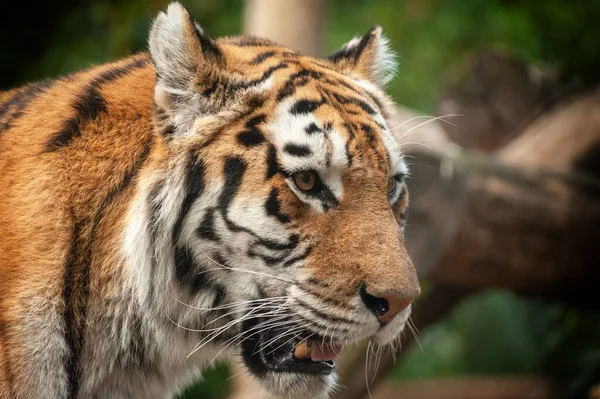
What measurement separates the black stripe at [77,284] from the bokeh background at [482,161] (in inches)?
83.9

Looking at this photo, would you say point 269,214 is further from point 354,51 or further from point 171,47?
point 354,51

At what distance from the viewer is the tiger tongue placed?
246 centimetres

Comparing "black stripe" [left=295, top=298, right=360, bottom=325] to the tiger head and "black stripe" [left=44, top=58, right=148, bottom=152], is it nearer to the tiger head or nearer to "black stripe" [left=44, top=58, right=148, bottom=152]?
the tiger head

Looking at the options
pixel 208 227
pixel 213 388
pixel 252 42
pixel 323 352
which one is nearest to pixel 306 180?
pixel 208 227

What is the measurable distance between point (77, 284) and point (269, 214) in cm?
58

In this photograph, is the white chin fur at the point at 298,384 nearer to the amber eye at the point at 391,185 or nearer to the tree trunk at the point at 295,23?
the amber eye at the point at 391,185

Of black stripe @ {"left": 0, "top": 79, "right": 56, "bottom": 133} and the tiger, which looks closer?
the tiger

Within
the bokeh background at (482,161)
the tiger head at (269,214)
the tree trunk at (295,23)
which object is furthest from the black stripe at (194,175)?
the tree trunk at (295,23)

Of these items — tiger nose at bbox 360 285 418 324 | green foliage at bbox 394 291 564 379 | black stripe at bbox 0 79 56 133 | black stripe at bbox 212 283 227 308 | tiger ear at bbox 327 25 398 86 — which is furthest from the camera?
green foliage at bbox 394 291 564 379

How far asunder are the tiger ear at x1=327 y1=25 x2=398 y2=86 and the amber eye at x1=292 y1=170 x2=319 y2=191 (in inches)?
25.9

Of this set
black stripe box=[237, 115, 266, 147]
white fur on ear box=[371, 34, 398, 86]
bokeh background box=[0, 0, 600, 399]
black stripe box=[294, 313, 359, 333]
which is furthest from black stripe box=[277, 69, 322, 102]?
bokeh background box=[0, 0, 600, 399]

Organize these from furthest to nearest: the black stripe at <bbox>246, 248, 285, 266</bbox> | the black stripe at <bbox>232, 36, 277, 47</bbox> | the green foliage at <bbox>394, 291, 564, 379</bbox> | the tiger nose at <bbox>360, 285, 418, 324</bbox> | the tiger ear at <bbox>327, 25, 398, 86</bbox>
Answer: the green foliage at <bbox>394, 291, 564, 379</bbox> < the tiger ear at <bbox>327, 25, 398, 86</bbox> < the black stripe at <bbox>232, 36, 277, 47</bbox> < the black stripe at <bbox>246, 248, 285, 266</bbox> < the tiger nose at <bbox>360, 285, 418, 324</bbox>

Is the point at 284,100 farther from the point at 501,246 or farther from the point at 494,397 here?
the point at 494,397

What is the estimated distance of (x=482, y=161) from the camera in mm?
4855
